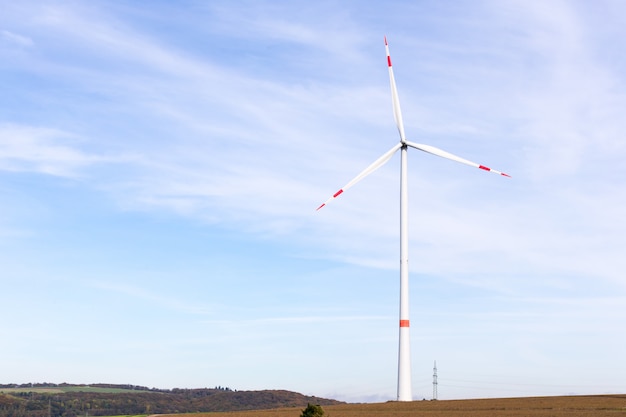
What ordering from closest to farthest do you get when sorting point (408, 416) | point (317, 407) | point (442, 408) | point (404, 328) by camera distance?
point (317, 407)
point (408, 416)
point (404, 328)
point (442, 408)

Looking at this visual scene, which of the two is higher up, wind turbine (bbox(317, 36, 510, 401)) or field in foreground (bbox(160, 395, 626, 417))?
wind turbine (bbox(317, 36, 510, 401))

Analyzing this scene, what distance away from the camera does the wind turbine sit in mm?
103250

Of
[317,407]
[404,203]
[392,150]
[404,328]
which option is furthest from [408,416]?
[392,150]

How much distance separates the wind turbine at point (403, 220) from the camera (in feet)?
339

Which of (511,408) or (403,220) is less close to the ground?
(403,220)

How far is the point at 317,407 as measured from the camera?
79375 mm

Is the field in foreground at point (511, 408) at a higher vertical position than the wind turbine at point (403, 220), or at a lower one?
lower

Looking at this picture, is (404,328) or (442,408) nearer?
(404,328)

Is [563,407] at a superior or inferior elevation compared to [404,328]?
inferior

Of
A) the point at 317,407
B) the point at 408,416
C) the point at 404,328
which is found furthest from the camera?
the point at 404,328

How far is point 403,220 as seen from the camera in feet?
351

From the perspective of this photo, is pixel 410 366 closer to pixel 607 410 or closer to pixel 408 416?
pixel 408 416

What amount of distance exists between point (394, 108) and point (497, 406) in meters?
45.2

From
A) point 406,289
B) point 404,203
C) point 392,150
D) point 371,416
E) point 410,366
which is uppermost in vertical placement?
point 392,150
